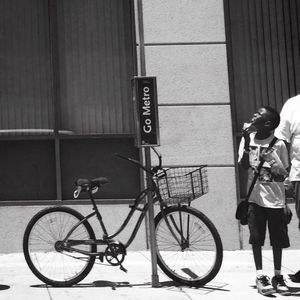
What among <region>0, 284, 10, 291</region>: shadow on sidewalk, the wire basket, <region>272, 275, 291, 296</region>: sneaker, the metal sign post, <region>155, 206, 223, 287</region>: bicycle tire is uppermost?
the metal sign post

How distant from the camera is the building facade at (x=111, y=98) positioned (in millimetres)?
7992

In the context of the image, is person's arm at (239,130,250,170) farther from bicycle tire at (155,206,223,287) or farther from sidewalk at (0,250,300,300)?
sidewalk at (0,250,300,300)

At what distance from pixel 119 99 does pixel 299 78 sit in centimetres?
256

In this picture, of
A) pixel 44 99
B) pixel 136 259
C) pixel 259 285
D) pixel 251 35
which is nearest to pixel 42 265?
pixel 136 259

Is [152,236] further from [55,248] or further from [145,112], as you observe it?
[145,112]

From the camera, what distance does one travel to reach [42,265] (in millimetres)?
6102

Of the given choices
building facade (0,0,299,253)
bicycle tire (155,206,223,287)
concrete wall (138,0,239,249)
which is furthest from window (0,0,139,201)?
bicycle tire (155,206,223,287)

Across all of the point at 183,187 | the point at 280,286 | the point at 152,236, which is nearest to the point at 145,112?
the point at 183,187

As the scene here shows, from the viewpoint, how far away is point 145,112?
5891 millimetres

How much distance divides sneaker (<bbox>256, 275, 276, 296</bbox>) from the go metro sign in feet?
5.33

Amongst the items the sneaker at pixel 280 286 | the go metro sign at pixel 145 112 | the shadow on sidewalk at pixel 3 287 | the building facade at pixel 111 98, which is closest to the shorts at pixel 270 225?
the sneaker at pixel 280 286

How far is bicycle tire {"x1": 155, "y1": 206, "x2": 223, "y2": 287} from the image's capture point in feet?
19.0

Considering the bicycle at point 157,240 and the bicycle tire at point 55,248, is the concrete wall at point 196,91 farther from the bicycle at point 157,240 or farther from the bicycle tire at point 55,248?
the bicycle tire at point 55,248

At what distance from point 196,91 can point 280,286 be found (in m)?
3.18
